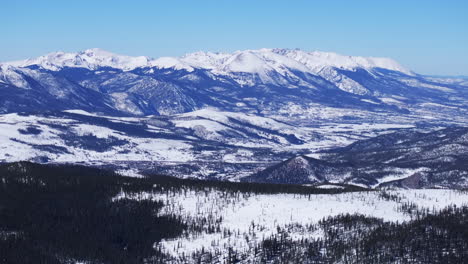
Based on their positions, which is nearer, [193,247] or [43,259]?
[43,259]

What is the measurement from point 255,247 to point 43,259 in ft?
165

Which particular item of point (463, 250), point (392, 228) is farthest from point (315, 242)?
point (463, 250)

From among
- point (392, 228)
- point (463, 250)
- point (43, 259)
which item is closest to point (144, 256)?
point (43, 259)

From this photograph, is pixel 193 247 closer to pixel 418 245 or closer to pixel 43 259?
pixel 43 259

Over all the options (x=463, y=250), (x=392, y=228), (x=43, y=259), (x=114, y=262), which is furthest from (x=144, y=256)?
(x=463, y=250)

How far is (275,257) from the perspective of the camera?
174 m

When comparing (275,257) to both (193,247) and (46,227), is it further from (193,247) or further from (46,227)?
(46,227)

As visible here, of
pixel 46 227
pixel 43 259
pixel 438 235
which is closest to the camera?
pixel 43 259

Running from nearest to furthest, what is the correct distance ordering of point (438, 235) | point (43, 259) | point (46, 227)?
point (43, 259)
point (438, 235)
point (46, 227)

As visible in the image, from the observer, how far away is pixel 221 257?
17888cm

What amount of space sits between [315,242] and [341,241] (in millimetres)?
6238

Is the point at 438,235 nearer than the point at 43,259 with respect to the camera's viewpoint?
No

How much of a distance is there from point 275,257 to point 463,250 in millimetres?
42235

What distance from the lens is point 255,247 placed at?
182 m
